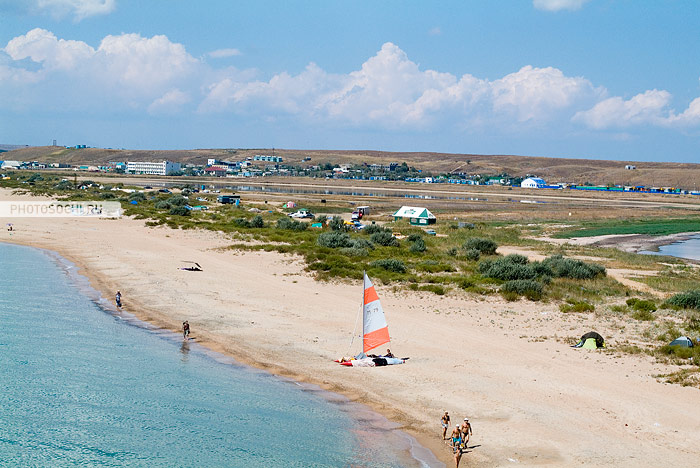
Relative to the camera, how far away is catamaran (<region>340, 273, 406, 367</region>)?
24.2 metres

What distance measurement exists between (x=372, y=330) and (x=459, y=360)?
3618mm

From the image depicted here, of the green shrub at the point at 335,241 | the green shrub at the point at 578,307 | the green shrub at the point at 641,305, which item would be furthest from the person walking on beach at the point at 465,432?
the green shrub at the point at 335,241

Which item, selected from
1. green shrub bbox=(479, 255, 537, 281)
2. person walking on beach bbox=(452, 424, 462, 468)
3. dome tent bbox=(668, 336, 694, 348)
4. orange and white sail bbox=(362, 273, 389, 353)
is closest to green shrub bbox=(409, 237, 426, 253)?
green shrub bbox=(479, 255, 537, 281)

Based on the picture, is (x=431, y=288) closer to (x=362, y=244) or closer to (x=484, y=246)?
(x=362, y=244)

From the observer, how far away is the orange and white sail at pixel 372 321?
79.5 feet

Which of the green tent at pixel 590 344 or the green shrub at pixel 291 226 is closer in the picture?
the green tent at pixel 590 344

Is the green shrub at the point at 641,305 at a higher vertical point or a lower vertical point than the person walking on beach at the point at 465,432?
higher

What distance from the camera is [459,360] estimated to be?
82.5 feet

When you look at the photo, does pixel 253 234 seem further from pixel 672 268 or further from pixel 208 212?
pixel 672 268

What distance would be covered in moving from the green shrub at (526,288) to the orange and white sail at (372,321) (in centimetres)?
1396

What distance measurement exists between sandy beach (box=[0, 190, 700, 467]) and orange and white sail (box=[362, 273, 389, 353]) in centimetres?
112

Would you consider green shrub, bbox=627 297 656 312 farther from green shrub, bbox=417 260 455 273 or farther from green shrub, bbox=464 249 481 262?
green shrub, bbox=464 249 481 262

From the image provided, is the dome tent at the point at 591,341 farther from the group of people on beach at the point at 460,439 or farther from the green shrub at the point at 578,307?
the group of people on beach at the point at 460,439

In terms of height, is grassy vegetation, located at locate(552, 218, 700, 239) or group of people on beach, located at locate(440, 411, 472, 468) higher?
grassy vegetation, located at locate(552, 218, 700, 239)
